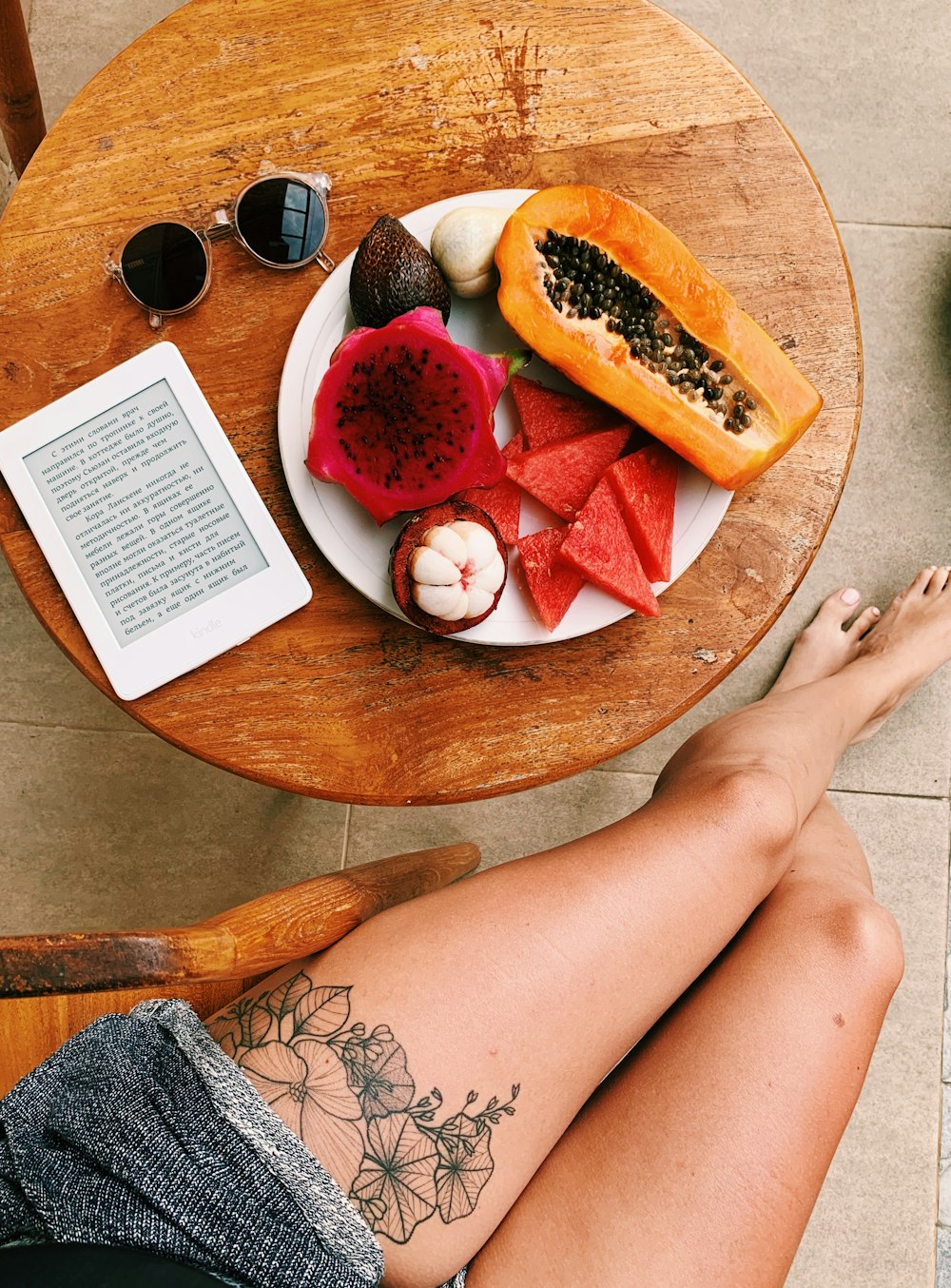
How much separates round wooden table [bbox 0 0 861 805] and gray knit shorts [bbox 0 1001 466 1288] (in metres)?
0.33

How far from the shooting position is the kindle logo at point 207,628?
3.20ft

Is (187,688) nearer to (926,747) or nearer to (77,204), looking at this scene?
(77,204)

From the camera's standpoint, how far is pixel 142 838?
166 cm

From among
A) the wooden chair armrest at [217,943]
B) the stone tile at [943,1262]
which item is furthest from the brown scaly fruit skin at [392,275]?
the stone tile at [943,1262]

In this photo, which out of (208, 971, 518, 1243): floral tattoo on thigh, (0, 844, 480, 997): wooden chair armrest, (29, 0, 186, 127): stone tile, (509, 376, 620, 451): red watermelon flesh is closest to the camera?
(0, 844, 480, 997): wooden chair armrest

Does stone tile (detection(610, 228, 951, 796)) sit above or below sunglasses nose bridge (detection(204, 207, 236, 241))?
below

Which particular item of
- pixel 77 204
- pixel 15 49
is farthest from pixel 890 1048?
pixel 15 49

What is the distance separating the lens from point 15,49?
122 centimetres

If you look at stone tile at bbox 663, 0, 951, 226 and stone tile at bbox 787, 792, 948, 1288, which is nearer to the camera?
stone tile at bbox 787, 792, 948, 1288

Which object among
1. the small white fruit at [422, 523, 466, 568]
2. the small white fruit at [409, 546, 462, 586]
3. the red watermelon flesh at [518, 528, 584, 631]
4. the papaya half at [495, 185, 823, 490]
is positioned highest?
the papaya half at [495, 185, 823, 490]

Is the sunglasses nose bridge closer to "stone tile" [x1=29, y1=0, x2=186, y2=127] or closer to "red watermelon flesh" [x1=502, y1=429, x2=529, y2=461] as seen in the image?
"red watermelon flesh" [x1=502, y1=429, x2=529, y2=461]

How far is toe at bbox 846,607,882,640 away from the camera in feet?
5.33

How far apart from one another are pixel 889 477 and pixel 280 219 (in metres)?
1.17

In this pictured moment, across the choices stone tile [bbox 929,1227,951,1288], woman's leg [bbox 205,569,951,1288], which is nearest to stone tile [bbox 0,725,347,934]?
woman's leg [bbox 205,569,951,1288]
